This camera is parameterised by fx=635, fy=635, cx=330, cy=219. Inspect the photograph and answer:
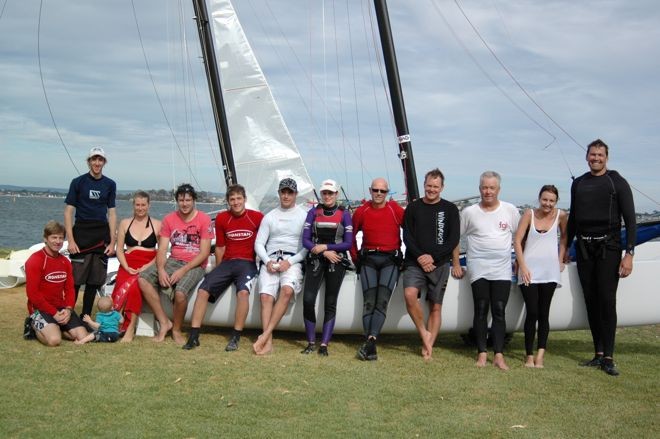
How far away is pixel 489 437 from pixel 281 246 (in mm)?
2513

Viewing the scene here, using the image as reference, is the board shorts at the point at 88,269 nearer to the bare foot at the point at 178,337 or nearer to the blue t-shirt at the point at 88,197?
the blue t-shirt at the point at 88,197

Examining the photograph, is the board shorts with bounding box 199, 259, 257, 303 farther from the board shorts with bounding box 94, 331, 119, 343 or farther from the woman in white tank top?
the woman in white tank top

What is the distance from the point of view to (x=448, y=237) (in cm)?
490

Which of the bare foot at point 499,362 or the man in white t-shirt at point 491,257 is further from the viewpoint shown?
the man in white t-shirt at point 491,257

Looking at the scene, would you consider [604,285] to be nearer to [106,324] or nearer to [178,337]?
[178,337]

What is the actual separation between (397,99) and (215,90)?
2.95 metres

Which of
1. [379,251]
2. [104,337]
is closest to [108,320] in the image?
[104,337]

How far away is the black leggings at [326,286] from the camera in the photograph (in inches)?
199

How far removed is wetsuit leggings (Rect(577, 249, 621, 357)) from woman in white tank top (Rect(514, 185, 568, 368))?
21 centimetres

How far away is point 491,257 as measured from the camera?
482 centimetres

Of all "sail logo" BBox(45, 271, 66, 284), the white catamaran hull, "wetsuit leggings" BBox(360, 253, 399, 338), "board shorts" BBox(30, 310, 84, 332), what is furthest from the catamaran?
"sail logo" BBox(45, 271, 66, 284)

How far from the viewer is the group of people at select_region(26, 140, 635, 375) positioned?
4.70 m

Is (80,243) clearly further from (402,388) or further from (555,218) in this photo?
(555,218)

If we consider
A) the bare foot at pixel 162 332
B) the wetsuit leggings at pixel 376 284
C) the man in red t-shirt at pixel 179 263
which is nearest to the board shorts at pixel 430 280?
the wetsuit leggings at pixel 376 284
